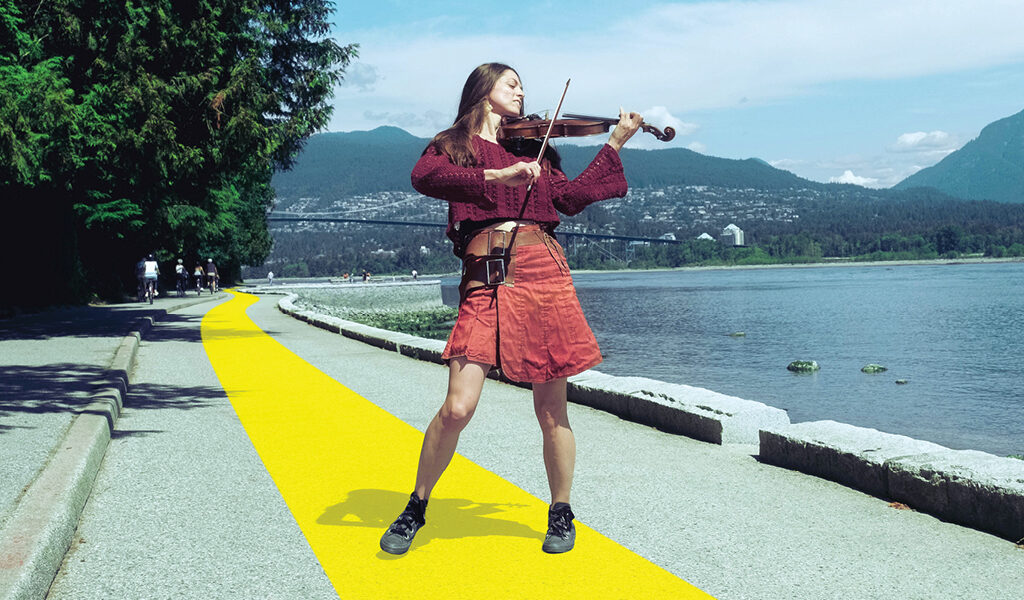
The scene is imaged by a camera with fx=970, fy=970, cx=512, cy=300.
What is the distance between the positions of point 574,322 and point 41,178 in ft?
46.2

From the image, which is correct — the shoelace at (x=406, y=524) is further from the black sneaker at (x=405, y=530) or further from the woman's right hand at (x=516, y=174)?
the woman's right hand at (x=516, y=174)

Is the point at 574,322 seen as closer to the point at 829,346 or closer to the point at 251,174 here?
the point at 251,174

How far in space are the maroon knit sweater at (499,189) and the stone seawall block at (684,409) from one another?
9.48ft

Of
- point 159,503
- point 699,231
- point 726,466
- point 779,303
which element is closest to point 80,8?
point 159,503

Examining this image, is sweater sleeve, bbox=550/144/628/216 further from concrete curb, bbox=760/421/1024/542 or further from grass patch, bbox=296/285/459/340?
grass patch, bbox=296/285/459/340

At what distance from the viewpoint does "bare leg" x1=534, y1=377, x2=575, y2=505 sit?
4.03 m

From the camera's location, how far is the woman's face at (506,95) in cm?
398

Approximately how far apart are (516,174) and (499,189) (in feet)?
0.79

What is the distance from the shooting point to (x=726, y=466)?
5.77 m

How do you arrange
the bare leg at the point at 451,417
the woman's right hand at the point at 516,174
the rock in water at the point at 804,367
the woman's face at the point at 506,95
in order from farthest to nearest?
1. the rock in water at the point at 804,367
2. the woman's face at the point at 506,95
3. the bare leg at the point at 451,417
4. the woman's right hand at the point at 516,174

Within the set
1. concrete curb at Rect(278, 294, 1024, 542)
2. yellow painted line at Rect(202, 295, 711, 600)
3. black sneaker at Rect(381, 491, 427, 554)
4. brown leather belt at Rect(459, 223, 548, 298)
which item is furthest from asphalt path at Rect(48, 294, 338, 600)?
concrete curb at Rect(278, 294, 1024, 542)

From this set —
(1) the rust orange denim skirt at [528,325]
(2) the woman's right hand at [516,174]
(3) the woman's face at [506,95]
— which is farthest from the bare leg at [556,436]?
(3) the woman's face at [506,95]

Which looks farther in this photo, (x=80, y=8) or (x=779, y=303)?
(x=779, y=303)

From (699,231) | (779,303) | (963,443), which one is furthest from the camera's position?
(699,231)
